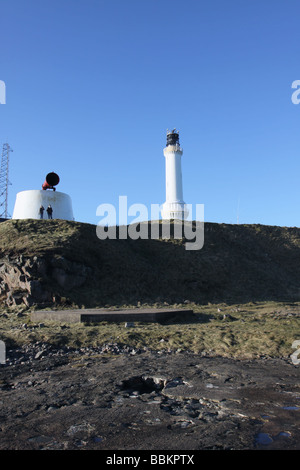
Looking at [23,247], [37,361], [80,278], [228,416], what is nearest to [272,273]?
[80,278]

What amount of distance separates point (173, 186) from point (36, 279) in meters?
33.5

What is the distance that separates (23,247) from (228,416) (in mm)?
18893

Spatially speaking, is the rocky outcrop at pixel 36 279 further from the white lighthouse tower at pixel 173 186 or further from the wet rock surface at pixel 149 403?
the white lighthouse tower at pixel 173 186

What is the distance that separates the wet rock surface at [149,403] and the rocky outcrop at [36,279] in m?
9.85

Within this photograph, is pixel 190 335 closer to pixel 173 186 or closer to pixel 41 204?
pixel 41 204

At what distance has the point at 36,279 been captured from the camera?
1983cm

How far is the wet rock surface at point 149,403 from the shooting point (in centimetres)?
477

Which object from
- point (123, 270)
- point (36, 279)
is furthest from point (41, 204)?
point (36, 279)

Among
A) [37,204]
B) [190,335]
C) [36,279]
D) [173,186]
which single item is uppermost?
[173,186]

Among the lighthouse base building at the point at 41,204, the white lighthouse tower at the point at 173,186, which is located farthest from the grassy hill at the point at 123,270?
the white lighthouse tower at the point at 173,186

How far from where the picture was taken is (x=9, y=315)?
1792 centimetres

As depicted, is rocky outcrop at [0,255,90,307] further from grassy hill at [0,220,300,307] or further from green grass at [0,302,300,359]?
green grass at [0,302,300,359]
